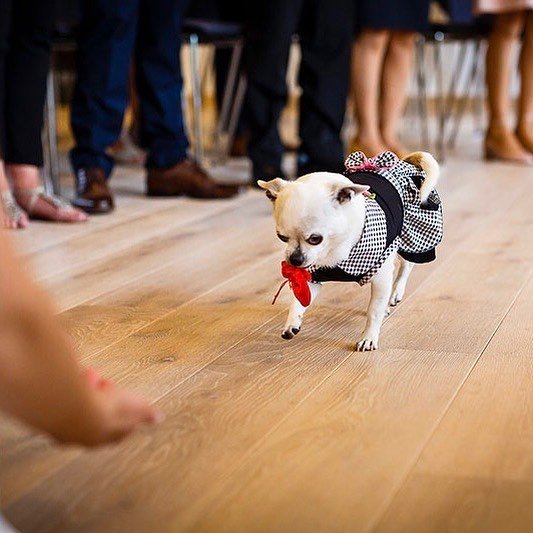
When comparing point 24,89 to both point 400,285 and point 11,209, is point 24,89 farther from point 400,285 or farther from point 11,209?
point 400,285

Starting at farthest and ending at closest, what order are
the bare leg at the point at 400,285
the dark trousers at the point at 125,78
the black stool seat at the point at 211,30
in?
the black stool seat at the point at 211,30 → the dark trousers at the point at 125,78 → the bare leg at the point at 400,285

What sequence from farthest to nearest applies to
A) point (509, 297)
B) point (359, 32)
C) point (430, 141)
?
point (430, 141) → point (359, 32) → point (509, 297)

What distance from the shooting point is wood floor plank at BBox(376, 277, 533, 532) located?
0.96 m

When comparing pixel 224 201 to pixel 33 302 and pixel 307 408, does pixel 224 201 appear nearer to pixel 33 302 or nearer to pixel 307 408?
pixel 307 408

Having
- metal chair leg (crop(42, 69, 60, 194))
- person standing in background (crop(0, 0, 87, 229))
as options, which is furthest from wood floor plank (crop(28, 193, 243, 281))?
metal chair leg (crop(42, 69, 60, 194))

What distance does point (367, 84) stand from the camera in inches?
138

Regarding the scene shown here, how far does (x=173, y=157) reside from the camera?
3010mm

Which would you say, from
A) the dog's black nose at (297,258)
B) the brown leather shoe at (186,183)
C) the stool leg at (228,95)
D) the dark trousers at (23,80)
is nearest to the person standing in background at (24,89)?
the dark trousers at (23,80)

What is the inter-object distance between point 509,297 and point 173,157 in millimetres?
1461

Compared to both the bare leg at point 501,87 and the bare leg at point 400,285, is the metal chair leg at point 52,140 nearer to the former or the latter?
the bare leg at point 400,285

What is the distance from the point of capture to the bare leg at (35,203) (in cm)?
263

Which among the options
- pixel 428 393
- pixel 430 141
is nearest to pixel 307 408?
pixel 428 393

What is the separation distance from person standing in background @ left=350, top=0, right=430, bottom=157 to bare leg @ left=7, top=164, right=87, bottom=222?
1.23 metres

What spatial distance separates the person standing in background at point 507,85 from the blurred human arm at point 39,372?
3204mm
